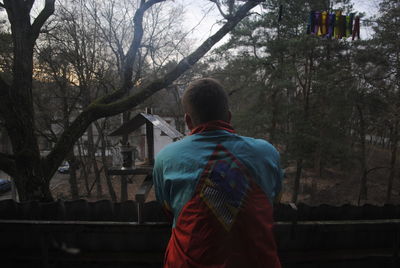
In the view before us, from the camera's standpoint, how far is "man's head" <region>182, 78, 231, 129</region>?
1178mm

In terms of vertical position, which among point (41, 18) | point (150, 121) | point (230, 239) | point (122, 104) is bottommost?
point (230, 239)

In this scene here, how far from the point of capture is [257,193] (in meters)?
1.06

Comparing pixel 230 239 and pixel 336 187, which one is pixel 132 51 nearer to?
pixel 230 239

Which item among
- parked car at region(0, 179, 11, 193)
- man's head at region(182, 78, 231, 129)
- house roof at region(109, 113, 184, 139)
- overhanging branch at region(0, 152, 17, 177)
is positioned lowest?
parked car at region(0, 179, 11, 193)

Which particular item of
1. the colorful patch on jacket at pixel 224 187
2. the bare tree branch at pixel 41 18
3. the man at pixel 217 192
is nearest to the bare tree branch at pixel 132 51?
the bare tree branch at pixel 41 18

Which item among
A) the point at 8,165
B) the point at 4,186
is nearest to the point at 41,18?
the point at 8,165

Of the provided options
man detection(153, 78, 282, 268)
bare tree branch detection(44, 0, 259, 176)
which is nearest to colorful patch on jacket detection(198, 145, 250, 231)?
man detection(153, 78, 282, 268)

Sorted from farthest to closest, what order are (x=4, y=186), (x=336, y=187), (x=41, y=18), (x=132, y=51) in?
1. (x=4, y=186)
2. (x=336, y=187)
3. (x=132, y=51)
4. (x=41, y=18)

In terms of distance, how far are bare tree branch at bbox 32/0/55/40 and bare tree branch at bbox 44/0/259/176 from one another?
156 cm

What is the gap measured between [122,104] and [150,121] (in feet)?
6.86

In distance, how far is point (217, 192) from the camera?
104 cm

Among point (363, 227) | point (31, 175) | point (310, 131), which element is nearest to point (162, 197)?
point (363, 227)

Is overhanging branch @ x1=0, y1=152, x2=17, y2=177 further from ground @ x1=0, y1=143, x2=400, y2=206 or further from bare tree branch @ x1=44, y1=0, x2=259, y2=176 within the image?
ground @ x1=0, y1=143, x2=400, y2=206

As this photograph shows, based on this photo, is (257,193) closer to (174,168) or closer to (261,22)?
(174,168)
